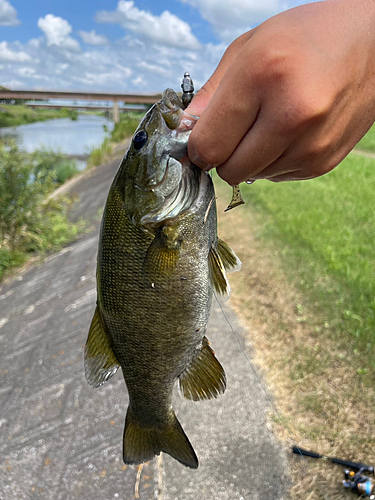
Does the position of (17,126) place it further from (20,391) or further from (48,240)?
(20,391)

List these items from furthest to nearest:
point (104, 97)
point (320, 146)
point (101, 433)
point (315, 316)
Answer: point (104, 97) < point (315, 316) < point (101, 433) < point (320, 146)

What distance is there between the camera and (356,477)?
2705mm

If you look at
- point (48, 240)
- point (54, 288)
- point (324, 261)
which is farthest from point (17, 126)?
point (324, 261)

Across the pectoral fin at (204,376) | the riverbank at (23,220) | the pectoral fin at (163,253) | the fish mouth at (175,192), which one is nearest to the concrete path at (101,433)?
the pectoral fin at (204,376)

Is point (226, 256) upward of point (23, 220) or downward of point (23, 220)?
upward

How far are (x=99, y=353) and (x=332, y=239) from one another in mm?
4534

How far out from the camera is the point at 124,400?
12.4ft

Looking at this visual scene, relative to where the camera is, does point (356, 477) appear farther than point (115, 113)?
No

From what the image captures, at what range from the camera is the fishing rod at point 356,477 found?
2615 millimetres

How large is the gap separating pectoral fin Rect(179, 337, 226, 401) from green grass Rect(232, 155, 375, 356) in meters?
2.22

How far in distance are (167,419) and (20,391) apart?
9.74 ft

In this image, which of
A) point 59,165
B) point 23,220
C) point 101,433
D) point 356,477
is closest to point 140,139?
point 356,477

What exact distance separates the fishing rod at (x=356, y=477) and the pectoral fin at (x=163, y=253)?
2.10m

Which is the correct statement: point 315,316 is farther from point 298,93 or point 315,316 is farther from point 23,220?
point 23,220
